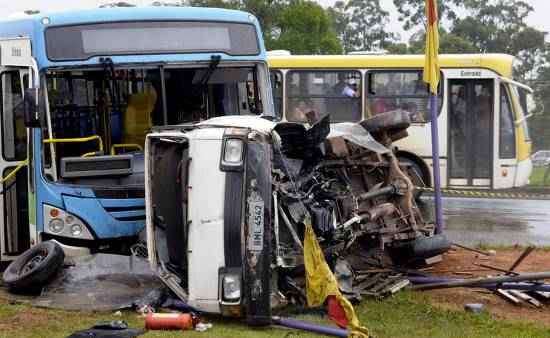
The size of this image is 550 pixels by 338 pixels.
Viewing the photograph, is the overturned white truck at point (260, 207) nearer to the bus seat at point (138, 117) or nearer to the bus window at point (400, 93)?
the bus seat at point (138, 117)

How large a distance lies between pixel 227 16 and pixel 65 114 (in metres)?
2.06

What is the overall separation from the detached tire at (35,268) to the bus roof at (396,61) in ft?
42.3

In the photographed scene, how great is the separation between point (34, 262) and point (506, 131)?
13819 millimetres

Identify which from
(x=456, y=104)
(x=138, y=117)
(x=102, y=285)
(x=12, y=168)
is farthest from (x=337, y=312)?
(x=456, y=104)

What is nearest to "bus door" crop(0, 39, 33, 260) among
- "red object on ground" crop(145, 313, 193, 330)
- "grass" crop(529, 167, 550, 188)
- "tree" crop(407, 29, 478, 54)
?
"red object on ground" crop(145, 313, 193, 330)

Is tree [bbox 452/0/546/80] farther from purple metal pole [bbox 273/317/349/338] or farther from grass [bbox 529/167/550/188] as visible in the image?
purple metal pole [bbox 273/317/349/338]

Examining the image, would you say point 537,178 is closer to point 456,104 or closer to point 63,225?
point 456,104

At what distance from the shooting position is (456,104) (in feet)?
68.6

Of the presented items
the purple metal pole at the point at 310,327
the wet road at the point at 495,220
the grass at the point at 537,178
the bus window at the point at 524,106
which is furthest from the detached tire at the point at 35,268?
the grass at the point at 537,178

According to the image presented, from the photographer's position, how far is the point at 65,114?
1005 cm

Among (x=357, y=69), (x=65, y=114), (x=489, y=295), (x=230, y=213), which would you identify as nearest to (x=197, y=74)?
(x=65, y=114)

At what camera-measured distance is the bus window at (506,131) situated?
2069cm

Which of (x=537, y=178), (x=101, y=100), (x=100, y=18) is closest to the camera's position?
(x=100, y=18)

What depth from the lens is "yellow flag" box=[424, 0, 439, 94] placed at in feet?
34.3
